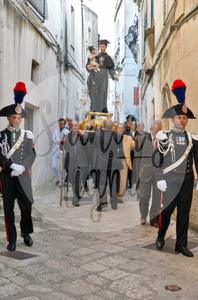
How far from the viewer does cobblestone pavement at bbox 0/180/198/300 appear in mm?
3039

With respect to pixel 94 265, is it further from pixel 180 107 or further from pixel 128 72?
pixel 128 72

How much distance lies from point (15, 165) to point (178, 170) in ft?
6.60

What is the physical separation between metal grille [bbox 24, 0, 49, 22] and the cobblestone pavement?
5932mm

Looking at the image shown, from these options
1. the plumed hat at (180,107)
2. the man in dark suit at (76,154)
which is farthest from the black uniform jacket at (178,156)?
the man in dark suit at (76,154)

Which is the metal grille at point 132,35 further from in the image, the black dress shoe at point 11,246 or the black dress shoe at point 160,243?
the black dress shoe at point 11,246

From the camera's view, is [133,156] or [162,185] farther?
[133,156]

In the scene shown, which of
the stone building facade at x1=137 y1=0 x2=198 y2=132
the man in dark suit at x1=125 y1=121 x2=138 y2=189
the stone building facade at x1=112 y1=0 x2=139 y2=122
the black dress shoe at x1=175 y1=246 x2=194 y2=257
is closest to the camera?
the black dress shoe at x1=175 y1=246 x2=194 y2=257

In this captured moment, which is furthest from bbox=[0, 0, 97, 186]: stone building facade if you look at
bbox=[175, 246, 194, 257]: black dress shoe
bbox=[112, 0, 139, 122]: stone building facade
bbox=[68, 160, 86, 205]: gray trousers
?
bbox=[112, 0, 139, 122]: stone building facade

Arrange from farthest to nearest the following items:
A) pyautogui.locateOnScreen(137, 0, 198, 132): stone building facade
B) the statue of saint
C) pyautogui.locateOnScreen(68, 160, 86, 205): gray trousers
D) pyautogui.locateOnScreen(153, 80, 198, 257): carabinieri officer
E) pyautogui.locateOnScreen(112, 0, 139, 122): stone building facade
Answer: pyautogui.locateOnScreen(112, 0, 139, 122): stone building facade, the statue of saint, pyautogui.locateOnScreen(68, 160, 86, 205): gray trousers, pyautogui.locateOnScreen(137, 0, 198, 132): stone building facade, pyautogui.locateOnScreen(153, 80, 198, 257): carabinieri officer

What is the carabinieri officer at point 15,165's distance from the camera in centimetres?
432

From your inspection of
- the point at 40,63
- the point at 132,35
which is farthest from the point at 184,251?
the point at 132,35

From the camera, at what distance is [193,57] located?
637 centimetres

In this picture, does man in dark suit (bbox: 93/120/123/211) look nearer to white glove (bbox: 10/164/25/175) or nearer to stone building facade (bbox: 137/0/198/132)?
stone building facade (bbox: 137/0/198/132)

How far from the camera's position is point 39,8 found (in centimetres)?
969
